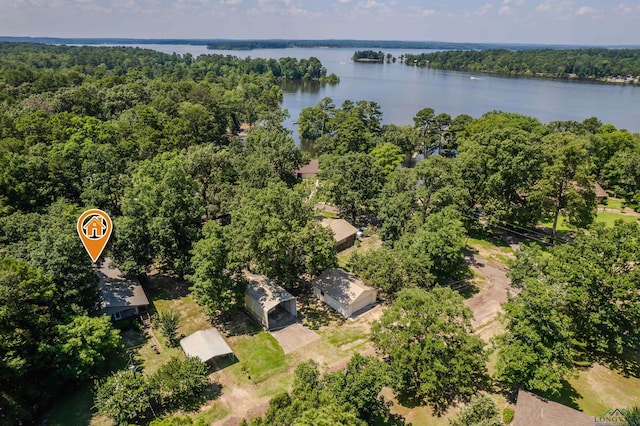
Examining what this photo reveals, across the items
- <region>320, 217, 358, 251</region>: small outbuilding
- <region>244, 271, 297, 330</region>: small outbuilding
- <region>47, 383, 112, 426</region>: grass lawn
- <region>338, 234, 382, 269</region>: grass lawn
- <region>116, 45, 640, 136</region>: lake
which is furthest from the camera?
<region>116, 45, 640, 136</region>: lake

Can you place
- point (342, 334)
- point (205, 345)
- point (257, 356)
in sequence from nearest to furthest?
point (205, 345) → point (257, 356) → point (342, 334)

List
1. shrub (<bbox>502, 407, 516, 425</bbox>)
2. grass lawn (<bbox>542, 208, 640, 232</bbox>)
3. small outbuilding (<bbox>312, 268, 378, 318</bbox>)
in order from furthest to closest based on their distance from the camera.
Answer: grass lawn (<bbox>542, 208, 640, 232</bbox>), small outbuilding (<bbox>312, 268, 378, 318</bbox>), shrub (<bbox>502, 407, 516, 425</bbox>)

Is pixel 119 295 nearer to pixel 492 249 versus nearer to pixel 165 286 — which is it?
pixel 165 286

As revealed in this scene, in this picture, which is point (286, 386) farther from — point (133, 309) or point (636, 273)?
point (636, 273)

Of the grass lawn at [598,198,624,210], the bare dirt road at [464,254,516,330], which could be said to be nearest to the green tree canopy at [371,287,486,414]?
the bare dirt road at [464,254,516,330]

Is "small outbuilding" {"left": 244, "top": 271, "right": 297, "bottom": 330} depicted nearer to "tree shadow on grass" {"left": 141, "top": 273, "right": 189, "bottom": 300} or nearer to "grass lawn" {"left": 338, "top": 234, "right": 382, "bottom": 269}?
"tree shadow on grass" {"left": 141, "top": 273, "right": 189, "bottom": 300}

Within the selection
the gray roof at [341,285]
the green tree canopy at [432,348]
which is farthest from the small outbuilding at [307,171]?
the green tree canopy at [432,348]

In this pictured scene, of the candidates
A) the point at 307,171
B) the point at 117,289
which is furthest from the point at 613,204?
the point at 117,289
